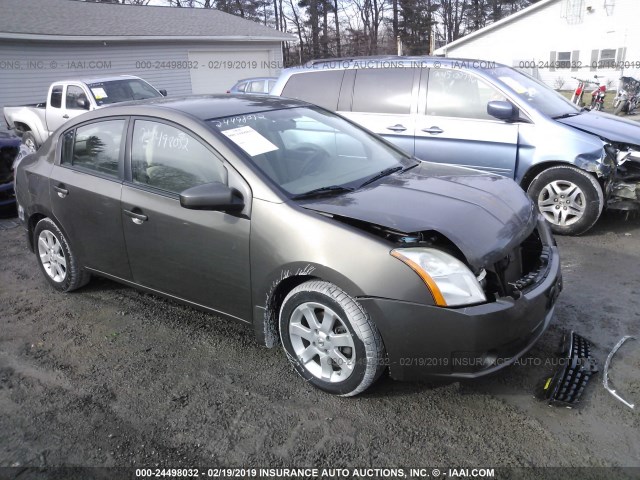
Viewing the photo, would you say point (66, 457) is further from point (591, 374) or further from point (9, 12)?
point (9, 12)

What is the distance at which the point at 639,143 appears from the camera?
5.32 metres

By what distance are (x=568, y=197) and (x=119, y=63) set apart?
60.3ft

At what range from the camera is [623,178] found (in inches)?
211

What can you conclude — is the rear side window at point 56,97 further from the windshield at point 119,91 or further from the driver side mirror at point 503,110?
the driver side mirror at point 503,110

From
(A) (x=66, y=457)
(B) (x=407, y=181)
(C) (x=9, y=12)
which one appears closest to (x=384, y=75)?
(B) (x=407, y=181)

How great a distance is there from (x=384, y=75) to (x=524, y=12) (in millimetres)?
26732

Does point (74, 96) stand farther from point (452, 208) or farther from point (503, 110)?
point (452, 208)

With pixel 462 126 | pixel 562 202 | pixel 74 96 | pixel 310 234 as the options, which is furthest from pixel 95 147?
pixel 74 96

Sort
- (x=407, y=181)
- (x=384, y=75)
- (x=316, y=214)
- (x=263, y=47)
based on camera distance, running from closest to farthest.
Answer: (x=316, y=214), (x=407, y=181), (x=384, y=75), (x=263, y=47)

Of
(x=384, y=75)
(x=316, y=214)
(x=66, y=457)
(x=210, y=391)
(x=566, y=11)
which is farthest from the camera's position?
(x=566, y=11)

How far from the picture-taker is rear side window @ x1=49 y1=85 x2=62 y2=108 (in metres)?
11.8

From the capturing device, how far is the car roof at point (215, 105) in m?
3.50

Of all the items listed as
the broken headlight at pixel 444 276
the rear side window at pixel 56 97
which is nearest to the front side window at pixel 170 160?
the broken headlight at pixel 444 276

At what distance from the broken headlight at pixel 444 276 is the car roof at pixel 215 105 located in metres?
1.67
